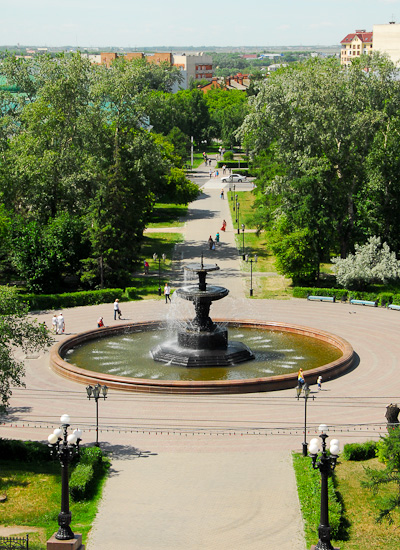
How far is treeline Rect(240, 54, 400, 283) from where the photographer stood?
167 ft

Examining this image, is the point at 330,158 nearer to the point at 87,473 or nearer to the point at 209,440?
the point at 209,440

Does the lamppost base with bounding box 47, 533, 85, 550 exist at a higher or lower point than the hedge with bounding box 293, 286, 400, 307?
higher

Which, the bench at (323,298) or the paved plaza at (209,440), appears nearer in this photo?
the paved plaza at (209,440)

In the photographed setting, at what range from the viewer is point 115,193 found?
51938mm

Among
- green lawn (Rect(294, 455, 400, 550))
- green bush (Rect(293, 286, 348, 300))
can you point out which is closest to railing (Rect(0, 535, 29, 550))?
green lawn (Rect(294, 455, 400, 550))

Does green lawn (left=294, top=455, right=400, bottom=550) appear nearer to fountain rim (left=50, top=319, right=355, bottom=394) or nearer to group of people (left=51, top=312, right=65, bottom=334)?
fountain rim (left=50, top=319, right=355, bottom=394)

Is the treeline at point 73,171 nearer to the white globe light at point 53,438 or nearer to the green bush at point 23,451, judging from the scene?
the green bush at point 23,451

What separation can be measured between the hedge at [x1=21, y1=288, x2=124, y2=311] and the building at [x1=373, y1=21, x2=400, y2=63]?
98823 millimetres

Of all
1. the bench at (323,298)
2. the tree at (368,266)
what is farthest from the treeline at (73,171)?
the tree at (368,266)

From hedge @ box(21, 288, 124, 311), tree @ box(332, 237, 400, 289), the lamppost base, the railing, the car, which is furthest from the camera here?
the car

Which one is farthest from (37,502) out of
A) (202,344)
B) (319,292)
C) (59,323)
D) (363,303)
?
(319,292)

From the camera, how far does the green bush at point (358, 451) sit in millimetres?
26469

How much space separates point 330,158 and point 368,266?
7.31 meters

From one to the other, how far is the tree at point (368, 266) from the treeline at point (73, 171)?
12483 millimetres
